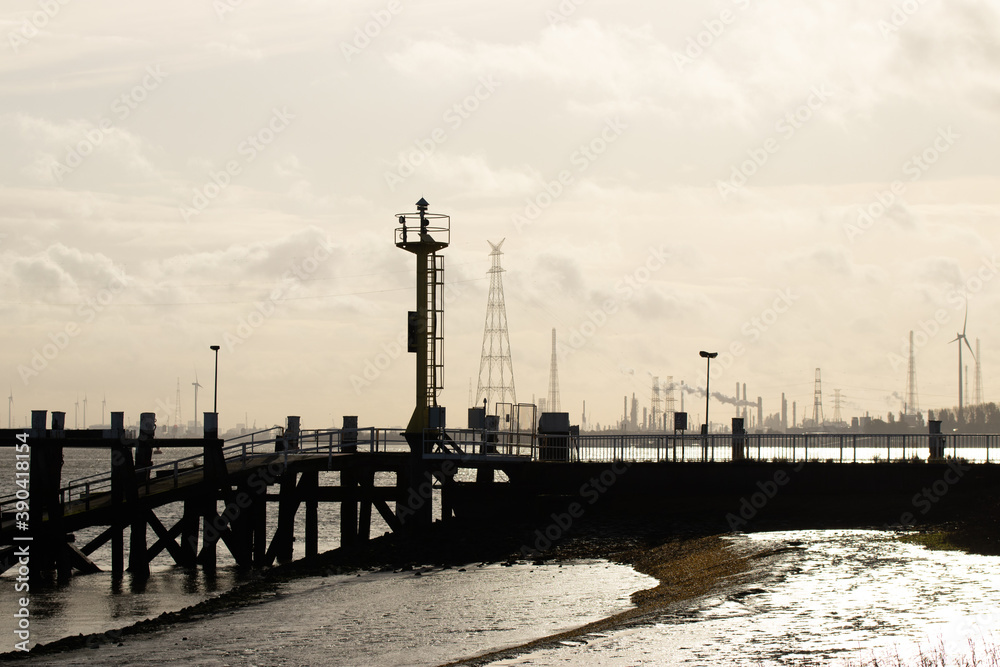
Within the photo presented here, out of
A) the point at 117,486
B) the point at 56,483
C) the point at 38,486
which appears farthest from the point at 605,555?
the point at 38,486

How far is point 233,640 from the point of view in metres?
20.3

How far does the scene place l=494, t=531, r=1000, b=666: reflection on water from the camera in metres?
16.1

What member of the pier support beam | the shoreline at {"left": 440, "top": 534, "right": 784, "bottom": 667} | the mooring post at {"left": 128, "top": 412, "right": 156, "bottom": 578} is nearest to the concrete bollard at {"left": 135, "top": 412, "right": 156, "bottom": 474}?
the mooring post at {"left": 128, "top": 412, "right": 156, "bottom": 578}

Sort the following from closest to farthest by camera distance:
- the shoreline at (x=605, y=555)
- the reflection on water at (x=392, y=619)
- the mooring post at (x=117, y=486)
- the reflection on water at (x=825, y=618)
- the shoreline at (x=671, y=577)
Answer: the reflection on water at (x=825, y=618) < the shoreline at (x=671, y=577) < the reflection on water at (x=392, y=619) < the shoreline at (x=605, y=555) < the mooring post at (x=117, y=486)

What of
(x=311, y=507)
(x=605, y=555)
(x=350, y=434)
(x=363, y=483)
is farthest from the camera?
(x=350, y=434)

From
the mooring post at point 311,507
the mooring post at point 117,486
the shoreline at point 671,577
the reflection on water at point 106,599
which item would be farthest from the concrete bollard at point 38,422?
the shoreline at point 671,577

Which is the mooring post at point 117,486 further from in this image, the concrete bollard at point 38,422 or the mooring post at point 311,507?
the mooring post at point 311,507

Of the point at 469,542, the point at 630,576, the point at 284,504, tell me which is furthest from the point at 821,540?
the point at 284,504

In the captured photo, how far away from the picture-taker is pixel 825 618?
18297mm

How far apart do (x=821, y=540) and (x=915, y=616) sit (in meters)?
9.60

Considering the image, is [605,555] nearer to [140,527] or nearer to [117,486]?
[140,527]

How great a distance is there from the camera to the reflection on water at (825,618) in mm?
16078

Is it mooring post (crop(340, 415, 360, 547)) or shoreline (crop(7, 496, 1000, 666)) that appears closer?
shoreline (crop(7, 496, 1000, 666))

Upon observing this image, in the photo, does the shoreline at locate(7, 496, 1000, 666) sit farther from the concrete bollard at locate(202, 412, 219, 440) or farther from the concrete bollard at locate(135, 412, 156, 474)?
the concrete bollard at locate(135, 412, 156, 474)
